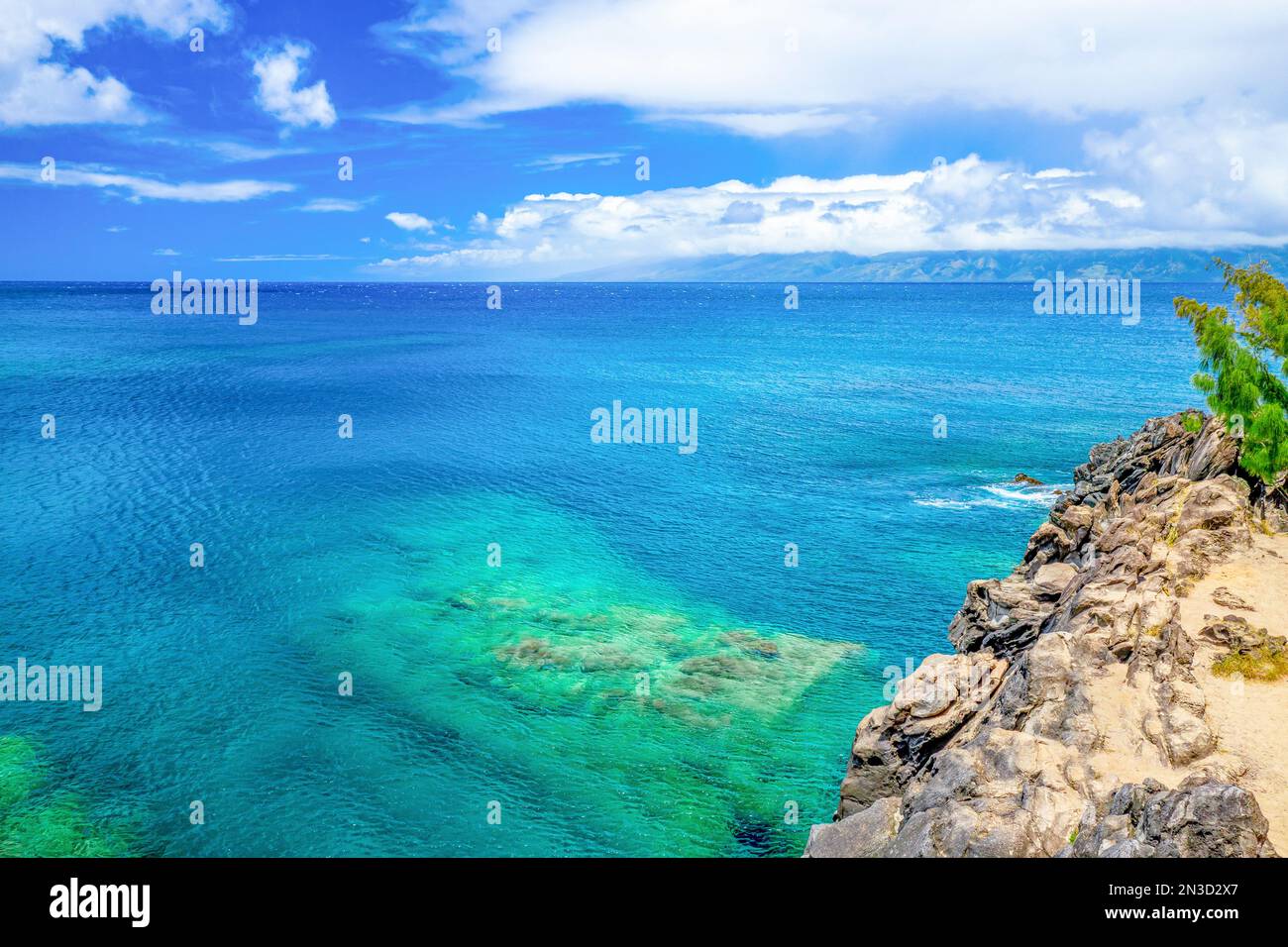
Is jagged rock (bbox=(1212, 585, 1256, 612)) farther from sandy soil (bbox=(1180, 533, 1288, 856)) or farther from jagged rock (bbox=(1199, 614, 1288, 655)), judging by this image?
jagged rock (bbox=(1199, 614, 1288, 655))

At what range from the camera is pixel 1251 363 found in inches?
1916

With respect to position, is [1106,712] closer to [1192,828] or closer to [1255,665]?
[1255,665]

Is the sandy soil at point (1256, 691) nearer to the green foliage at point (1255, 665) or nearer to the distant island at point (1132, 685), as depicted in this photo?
the distant island at point (1132, 685)

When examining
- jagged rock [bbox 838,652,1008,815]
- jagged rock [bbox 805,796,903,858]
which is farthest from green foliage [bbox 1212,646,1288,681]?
jagged rock [bbox 805,796,903,858]

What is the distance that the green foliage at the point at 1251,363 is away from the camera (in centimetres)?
4438

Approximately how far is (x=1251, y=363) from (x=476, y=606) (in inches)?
1871

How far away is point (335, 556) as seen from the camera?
211 feet

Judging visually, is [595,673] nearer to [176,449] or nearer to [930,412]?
[176,449]

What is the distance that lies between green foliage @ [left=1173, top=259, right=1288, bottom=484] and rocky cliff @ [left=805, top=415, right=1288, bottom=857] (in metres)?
1.63

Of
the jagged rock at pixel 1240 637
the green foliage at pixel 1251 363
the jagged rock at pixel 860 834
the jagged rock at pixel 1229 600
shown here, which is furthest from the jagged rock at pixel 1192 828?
the green foliage at pixel 1251 363

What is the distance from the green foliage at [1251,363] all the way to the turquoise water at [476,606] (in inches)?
719

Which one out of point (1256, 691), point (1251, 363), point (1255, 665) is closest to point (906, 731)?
point (1256, 691)

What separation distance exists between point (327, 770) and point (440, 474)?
158ft
